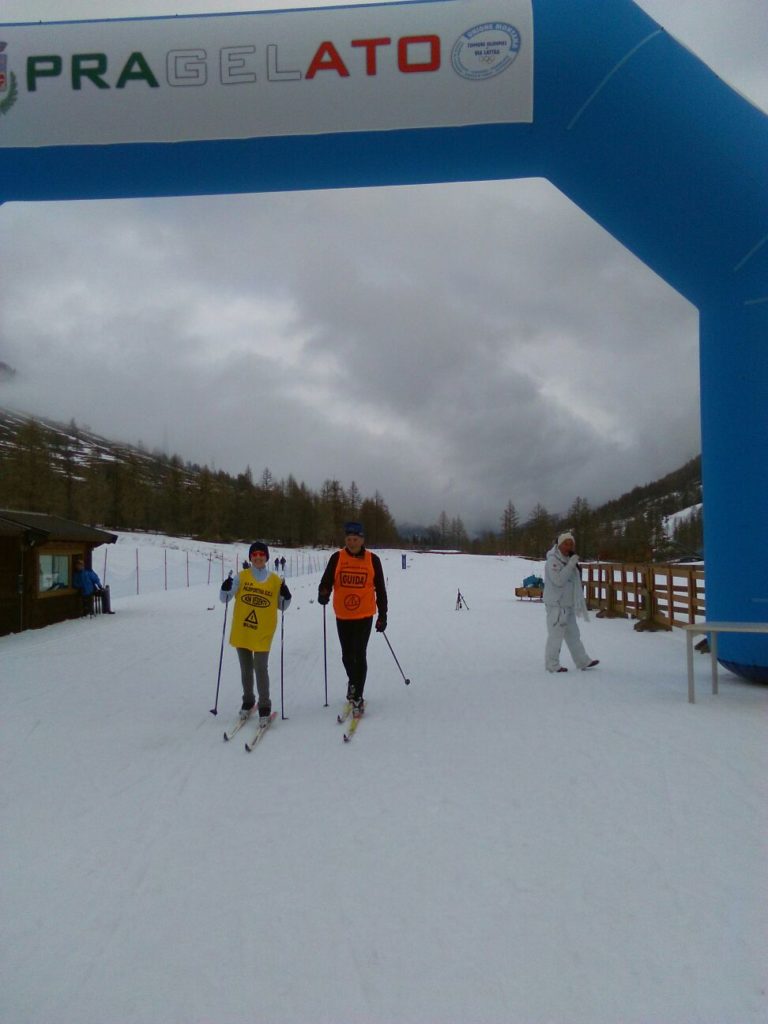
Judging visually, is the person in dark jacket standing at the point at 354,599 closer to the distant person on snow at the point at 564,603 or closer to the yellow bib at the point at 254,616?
the yellow bib at the point at 254,616

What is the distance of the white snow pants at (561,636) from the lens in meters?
8.65

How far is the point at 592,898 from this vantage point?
314cm

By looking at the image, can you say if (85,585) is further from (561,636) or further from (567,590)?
(567,590)

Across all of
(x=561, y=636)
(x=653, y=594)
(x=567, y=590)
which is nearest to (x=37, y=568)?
Answer: (x=561, y=636)

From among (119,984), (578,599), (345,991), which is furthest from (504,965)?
(578,599)

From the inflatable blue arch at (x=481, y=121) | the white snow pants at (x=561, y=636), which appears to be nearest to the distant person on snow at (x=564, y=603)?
the white snow pants at (x=561, y=636)

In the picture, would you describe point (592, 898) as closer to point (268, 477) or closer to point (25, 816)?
point (25, 816)

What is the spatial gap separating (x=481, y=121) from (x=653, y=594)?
9.50 meters

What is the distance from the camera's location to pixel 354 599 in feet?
22.7

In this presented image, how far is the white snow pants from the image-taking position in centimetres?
865

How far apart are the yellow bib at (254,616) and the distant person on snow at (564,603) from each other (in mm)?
3774

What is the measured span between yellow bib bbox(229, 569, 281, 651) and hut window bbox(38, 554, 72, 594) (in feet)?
35.2

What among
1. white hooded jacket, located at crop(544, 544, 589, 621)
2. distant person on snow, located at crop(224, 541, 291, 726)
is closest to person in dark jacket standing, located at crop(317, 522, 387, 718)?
distant person on snow, located at crop(224, 541, 291, 726)

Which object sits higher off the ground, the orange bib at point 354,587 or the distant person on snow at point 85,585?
the orange bib at point 354,587
